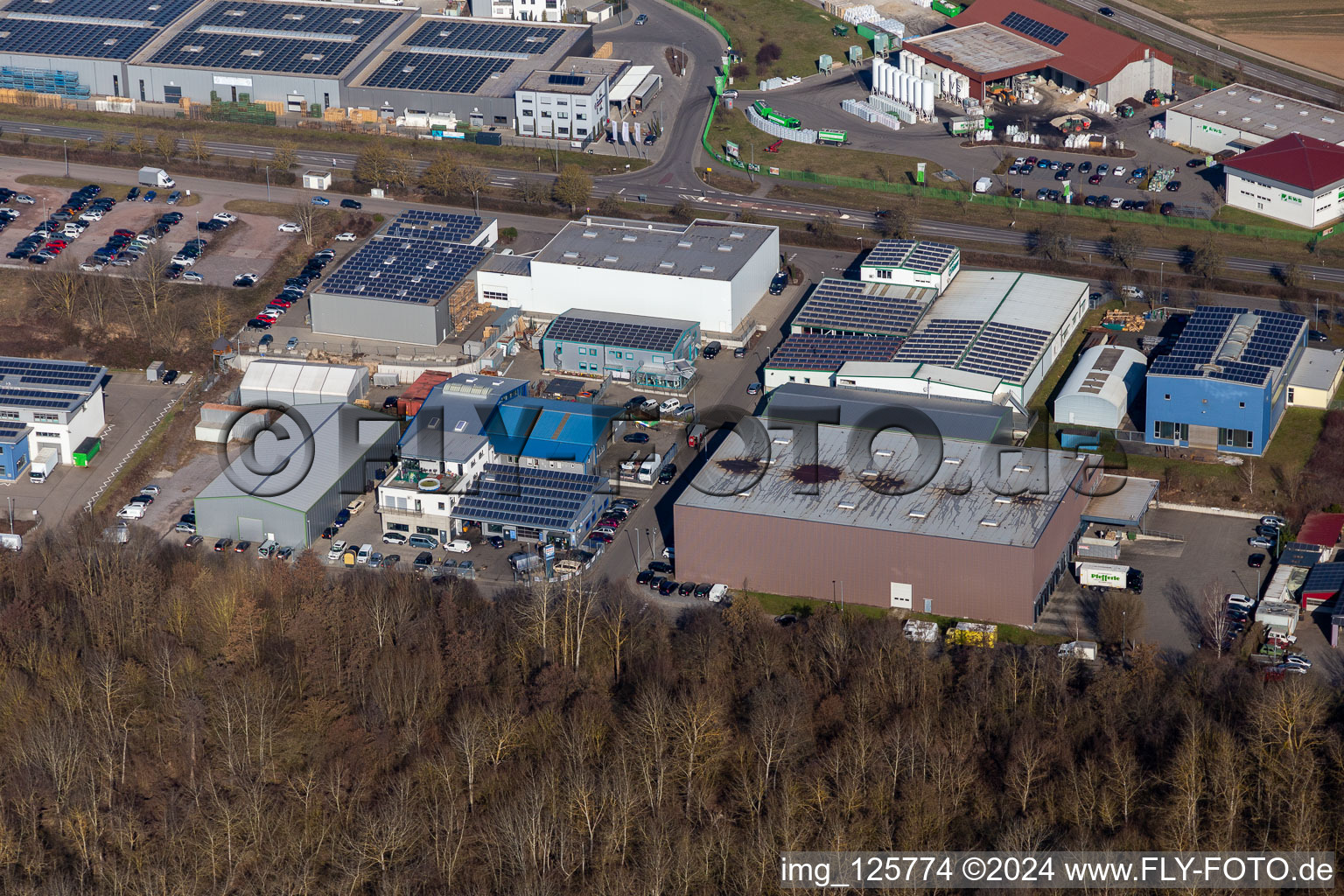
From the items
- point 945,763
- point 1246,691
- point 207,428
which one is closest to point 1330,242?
point 1246,691

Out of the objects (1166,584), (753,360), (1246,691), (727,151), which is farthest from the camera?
(727,151)

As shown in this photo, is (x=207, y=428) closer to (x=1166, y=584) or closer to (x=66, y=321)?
(x=66, y=321)

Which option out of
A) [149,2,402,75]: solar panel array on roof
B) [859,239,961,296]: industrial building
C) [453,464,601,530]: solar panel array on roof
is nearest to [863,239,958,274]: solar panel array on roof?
[859,239,961,296]: industrial building

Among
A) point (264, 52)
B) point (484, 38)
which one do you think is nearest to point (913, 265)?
point (484, 38)

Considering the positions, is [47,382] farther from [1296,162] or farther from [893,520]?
[1296,162]

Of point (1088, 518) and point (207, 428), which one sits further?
point (207, 428)

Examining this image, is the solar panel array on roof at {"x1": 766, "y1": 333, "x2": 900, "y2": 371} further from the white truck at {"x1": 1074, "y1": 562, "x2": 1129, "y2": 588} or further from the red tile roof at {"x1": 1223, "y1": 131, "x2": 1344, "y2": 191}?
the red tile roof at {"x1": 1223, "y1": 131, "x2": 1344, "y2": 191}
